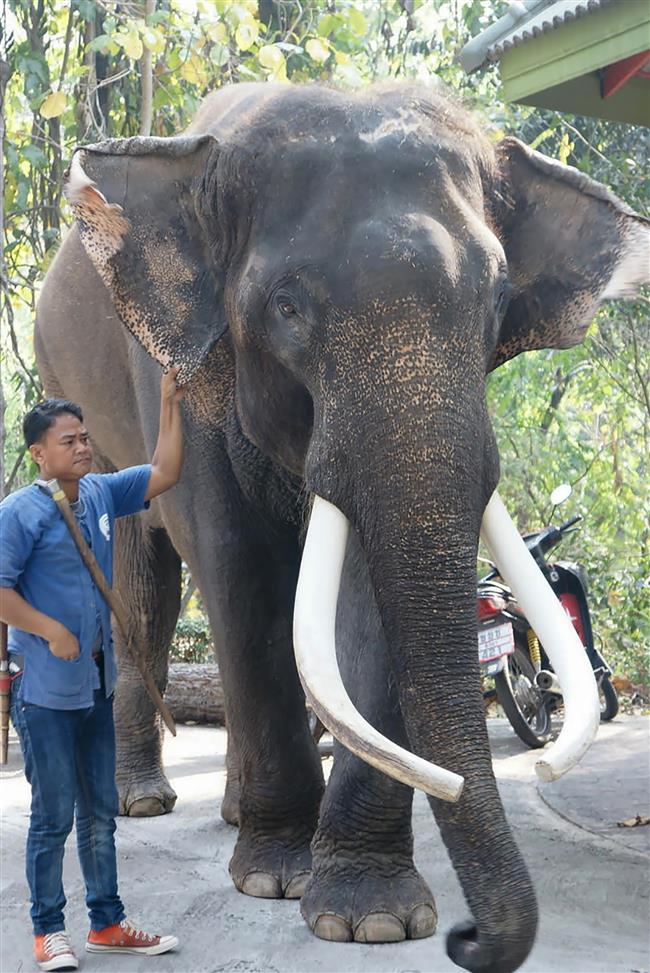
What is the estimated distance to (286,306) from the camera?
11.4ft

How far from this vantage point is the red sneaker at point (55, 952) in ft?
11.9

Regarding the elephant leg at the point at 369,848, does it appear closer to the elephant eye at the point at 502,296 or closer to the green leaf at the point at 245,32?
the elephant eye at the point at 502,296

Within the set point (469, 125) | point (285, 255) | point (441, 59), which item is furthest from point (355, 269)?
point (441, 59)

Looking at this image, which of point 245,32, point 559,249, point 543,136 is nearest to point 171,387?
point 559,249

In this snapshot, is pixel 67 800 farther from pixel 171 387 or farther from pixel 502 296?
pixel 502 296

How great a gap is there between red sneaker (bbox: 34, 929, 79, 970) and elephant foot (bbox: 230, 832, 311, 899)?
670mm

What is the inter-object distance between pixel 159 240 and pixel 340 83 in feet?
2.31

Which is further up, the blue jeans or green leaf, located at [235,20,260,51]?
green leaf, located at [235,20,260,51]

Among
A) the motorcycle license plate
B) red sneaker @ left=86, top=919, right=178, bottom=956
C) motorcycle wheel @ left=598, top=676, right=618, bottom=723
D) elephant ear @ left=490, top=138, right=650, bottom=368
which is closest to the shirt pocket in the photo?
red sneaker @ left=86, top=919, right=178, bottom=956

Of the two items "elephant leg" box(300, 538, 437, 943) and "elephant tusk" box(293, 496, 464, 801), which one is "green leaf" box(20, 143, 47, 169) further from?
"elephant tusk" box(293, 496, 464, 801)

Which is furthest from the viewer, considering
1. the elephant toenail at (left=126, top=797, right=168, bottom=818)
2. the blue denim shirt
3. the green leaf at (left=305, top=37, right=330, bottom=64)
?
the green leaf at (left=305, top=37, right=330, bottom=64)

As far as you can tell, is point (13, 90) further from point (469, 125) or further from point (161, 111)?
point (469, 125)

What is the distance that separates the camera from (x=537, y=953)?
3654mm

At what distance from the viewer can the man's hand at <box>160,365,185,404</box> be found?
12.7ft
